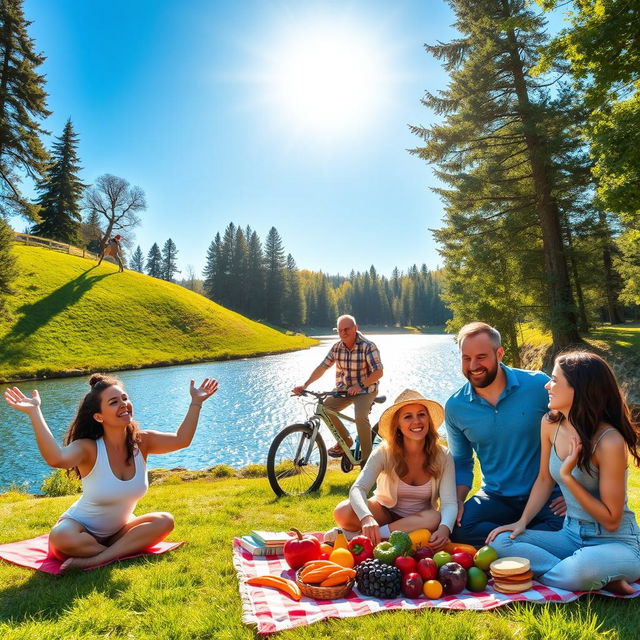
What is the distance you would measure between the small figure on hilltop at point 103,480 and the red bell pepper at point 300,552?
1.29 metres

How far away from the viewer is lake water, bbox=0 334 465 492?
12.8 m

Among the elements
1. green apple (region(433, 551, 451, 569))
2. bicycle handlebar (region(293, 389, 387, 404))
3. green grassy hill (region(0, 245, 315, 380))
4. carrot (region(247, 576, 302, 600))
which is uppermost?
green grassy hill (region(0, 245, 315, 380))

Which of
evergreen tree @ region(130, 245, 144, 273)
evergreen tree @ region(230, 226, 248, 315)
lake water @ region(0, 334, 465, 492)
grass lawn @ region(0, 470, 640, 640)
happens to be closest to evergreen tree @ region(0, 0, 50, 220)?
lake water @ region(0, 334, 465, 492)

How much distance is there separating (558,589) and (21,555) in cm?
455

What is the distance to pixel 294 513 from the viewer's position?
580 cm

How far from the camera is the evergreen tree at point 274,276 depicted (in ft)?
262

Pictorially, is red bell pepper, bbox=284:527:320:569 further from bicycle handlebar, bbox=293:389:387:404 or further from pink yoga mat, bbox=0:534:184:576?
bicycle handlebar, bbox=293:389:387:404

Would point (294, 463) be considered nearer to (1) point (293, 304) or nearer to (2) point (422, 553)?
(2) point (422, 553)

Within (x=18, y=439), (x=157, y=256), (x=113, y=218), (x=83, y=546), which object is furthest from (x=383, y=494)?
(x=157, y=256)

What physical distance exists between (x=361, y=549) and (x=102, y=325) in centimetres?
3918

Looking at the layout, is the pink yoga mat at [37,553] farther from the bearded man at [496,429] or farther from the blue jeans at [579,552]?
the blue jeans at [579,552]

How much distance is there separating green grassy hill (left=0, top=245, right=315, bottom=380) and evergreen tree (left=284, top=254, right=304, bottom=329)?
1055 inches

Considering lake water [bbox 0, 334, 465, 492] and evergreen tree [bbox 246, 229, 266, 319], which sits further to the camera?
evergreen tree [bbox 246, 229, 266, 319]

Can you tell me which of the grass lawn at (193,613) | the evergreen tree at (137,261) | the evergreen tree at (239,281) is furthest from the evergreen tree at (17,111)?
the evergreen tree at (137,261)
